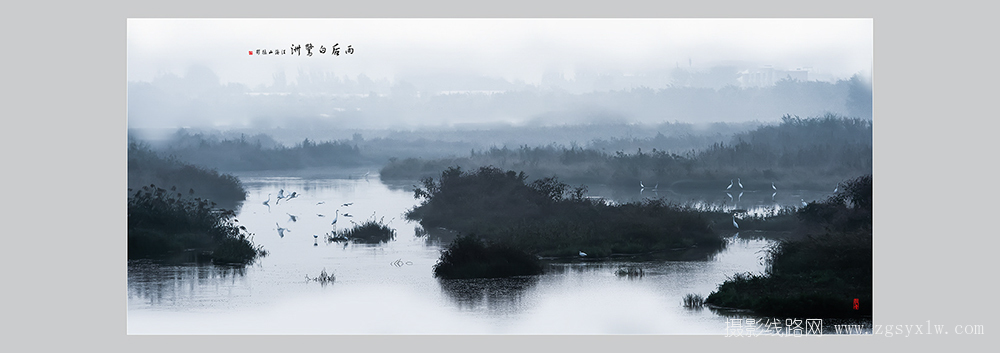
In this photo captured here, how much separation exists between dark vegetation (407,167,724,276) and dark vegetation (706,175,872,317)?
4.46 feet

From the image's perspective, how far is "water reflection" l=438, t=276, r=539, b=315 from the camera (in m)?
13.0

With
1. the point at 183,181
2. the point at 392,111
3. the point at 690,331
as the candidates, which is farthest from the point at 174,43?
the point at 690,331

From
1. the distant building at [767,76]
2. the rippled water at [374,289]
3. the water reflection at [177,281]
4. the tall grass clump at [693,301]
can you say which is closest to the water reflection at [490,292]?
the rippled water at [374,289]

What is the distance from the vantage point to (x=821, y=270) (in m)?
13.5

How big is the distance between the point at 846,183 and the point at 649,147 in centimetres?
259

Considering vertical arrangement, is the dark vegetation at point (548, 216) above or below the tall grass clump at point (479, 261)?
above

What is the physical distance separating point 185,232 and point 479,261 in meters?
3.92

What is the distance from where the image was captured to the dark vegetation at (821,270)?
12766 millimetres

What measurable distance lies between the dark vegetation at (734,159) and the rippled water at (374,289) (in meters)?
0.45

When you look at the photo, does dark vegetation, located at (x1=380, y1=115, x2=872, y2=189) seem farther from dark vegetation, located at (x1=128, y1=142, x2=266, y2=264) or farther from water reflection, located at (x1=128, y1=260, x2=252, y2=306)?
water reflection, located at (x1=128, y1=260, x2=252, y2=306)

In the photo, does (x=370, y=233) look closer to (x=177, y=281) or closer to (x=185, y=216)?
(x=185, y=216)

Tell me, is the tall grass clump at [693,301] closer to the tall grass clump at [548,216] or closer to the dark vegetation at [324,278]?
the tall grass clump at [548,216]

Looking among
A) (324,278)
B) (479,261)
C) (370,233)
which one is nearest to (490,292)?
(479,261)

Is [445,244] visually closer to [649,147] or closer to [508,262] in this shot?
[508,262]
